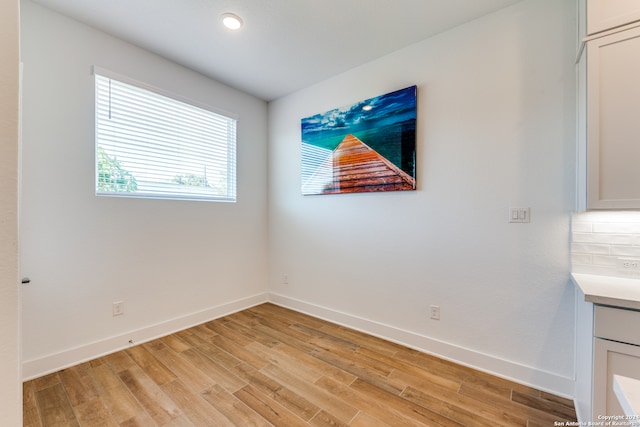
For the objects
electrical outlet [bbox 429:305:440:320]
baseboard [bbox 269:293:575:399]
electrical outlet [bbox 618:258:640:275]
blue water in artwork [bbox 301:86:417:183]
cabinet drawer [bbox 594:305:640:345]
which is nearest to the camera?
cabinet drawer [bbox 594:305:640:345]

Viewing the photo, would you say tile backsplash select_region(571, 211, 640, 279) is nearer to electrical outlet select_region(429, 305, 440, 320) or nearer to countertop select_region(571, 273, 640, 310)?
countertop select_region(571, 273, 640, 310)

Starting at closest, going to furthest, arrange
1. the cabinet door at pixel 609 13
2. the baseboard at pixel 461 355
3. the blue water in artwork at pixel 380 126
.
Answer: the cabinet door at pixel 609 13 < the baseboard at pixel 461 355 < the blue water in artwork at pixel 380 126

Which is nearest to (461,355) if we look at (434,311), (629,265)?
(434,311)

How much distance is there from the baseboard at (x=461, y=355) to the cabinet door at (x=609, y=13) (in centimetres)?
212

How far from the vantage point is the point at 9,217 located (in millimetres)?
596

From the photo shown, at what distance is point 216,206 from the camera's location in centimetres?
311

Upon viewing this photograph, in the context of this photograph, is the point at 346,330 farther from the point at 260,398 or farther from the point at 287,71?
the point at 287,71

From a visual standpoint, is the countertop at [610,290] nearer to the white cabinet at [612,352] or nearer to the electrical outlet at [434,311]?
the white cabinet at [612,352]

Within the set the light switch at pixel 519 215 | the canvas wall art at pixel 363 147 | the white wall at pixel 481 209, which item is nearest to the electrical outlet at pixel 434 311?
the white wall at pixel 481 209

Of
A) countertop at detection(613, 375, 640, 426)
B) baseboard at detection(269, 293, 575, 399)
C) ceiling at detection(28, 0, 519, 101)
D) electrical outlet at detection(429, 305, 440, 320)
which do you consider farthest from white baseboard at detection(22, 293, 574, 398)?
ceiling at detection(28, 0, 519, 101)

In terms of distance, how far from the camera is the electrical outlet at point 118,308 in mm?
2346

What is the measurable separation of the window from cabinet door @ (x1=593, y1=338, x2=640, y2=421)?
128 inches

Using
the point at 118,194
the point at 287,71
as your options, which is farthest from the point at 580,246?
the point at 118,194

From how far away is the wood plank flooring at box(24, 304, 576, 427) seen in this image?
1.59 m
